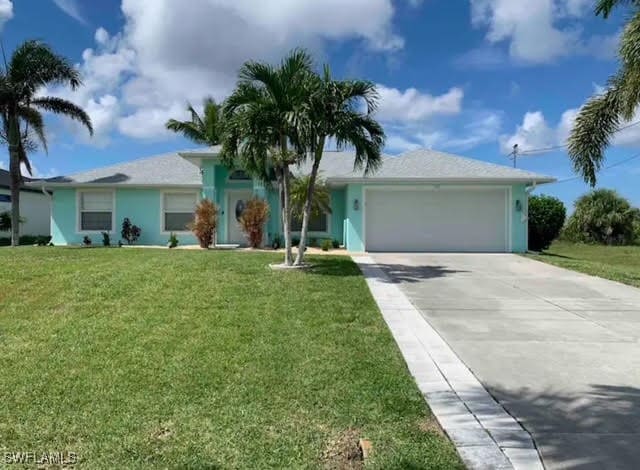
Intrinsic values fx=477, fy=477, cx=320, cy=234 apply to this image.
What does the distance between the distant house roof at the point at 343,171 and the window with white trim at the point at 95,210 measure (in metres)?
0.69

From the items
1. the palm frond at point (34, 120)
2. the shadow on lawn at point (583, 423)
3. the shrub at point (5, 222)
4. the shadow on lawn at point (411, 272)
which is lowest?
the shadow on lawn at point (583, 423)

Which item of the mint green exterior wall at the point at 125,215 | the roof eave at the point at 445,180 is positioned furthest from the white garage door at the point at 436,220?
the mint green exterior wall at the point at 125,215

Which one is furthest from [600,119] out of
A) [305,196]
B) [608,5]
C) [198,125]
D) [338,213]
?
[198,125]

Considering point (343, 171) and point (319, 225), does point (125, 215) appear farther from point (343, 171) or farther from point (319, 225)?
point (343, 171)

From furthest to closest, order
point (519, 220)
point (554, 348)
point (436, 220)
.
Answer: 1. point (436, 220)
2. point (519, 220)
3. point (554, 348)

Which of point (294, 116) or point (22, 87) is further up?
point (22, 87)

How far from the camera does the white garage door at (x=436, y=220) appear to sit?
1855cm

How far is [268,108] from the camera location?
1170 cm

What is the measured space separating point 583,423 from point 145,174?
2039 cm

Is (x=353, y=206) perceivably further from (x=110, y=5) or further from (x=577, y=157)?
(x=110, y=5)

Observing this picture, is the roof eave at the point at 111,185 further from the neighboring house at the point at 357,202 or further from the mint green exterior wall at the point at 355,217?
the mint green exterior wall at the point at 355,217

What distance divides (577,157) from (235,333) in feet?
34.7

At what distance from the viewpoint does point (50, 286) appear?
8.94 meters

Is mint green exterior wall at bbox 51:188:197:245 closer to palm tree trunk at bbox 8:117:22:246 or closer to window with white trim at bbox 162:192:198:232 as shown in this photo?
window with white trim at bbox 162:192:198:232
